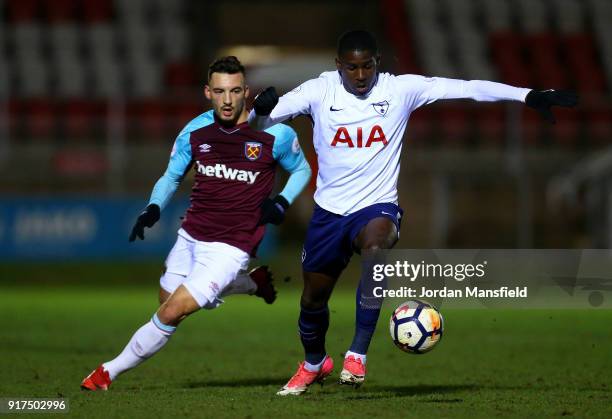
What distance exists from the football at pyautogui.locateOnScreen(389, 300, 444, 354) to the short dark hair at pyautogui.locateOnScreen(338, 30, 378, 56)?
1.59m

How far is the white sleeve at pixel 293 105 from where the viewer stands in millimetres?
7605

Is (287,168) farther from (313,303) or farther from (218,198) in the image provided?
(313,303)

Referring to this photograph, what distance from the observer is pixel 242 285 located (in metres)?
8.32

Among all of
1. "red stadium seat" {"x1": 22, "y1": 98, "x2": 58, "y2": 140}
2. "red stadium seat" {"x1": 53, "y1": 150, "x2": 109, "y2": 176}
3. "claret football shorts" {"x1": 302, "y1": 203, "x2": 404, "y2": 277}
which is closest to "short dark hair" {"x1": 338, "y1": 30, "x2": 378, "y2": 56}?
"claret football shorts" {"x1": 302, "y1": 203, "x2": 404, "y2": 277}

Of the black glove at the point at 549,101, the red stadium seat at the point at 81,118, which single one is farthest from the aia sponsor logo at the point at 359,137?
the red stadium seat at the point at 81,118

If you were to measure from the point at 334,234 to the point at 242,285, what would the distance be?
0.97 metres

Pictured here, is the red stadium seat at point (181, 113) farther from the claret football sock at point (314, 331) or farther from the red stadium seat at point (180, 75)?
the claret football sock at point (314, 331)

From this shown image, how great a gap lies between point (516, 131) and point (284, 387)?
1263cm

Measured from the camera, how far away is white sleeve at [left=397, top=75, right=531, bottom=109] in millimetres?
7605

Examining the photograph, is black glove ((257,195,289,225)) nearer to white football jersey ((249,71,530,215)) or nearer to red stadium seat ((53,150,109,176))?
white football jersey ((249,71,530,215))

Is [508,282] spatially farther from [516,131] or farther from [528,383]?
[516,131]

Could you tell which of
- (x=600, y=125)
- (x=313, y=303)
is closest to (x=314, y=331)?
(x=313, y=303)

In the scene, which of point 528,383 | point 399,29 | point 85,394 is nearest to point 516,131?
point 399,29

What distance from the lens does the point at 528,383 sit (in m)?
8.51
